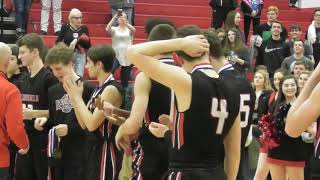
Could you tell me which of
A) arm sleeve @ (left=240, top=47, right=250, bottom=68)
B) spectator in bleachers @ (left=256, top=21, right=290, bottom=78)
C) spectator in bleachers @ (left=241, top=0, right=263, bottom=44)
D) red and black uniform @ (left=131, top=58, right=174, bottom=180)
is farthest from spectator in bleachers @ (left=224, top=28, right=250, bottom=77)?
red and black uniform @ (left=131, top=58, right=174, bottom=180)

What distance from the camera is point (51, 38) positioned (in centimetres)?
1216

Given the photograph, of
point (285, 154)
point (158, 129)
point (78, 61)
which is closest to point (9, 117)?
point (158, 129)

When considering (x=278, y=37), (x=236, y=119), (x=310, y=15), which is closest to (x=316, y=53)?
(x=278, y=37)

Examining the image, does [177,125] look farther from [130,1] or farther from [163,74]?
[130,1]

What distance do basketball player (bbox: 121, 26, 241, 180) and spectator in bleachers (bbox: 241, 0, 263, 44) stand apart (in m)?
9.48

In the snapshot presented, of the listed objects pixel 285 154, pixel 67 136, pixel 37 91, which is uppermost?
pixel 37 91

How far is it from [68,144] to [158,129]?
1.62 m

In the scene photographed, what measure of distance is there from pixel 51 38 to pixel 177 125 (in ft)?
28.6

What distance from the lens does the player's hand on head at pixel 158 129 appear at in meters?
4.34

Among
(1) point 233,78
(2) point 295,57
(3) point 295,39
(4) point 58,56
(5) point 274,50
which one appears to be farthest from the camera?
(3) point 295,39

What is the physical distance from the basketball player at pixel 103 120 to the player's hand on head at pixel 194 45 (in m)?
1.57

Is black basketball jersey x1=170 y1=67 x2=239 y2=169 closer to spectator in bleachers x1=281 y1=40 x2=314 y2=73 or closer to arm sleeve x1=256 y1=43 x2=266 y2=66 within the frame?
spectator in bleachers x1=281 y1=40 x2=314 y2=73

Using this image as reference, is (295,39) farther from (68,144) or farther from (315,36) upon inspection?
(68,144)

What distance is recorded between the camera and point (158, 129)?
172 inches
